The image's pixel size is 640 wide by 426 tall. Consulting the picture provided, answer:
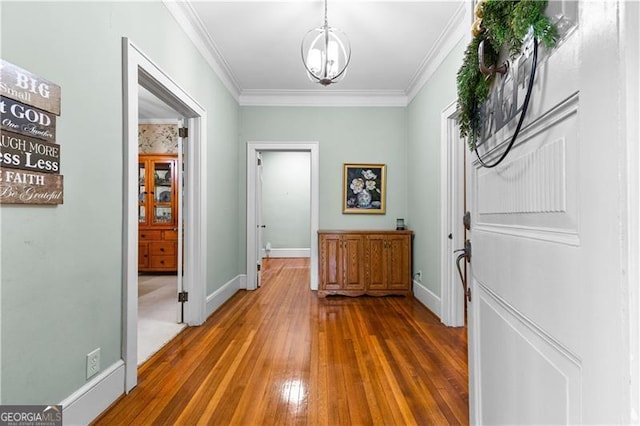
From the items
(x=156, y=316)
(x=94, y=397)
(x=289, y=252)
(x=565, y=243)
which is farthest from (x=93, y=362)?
(x=289, y=252)

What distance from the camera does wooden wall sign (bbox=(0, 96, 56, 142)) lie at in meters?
1.19

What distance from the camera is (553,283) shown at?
25.2 inches

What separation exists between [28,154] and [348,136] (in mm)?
3688

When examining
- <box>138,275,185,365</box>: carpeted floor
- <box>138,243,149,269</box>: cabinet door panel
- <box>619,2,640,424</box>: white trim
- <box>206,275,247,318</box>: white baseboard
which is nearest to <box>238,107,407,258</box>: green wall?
<box>206,275,247,318</box>: white baseboard

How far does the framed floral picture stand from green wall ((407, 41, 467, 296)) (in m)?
0.41

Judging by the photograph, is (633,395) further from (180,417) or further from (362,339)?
(362,339)

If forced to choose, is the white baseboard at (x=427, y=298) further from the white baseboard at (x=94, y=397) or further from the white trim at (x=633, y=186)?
the white trim at (x=633, y=186)

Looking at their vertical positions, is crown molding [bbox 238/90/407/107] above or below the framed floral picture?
above

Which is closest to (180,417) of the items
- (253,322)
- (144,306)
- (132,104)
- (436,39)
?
(253,322)

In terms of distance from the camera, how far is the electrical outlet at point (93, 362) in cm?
161

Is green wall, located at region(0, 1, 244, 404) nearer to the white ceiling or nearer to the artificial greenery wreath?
the white ceiling

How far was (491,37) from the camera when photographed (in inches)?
34.3

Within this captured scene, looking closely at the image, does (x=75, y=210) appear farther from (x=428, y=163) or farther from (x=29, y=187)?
(x=428, y=163)

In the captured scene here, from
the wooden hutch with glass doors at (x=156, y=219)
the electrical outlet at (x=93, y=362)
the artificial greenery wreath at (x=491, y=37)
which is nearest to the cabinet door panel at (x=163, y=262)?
the wooden hutch with glass doors at (x=156, y=219)
